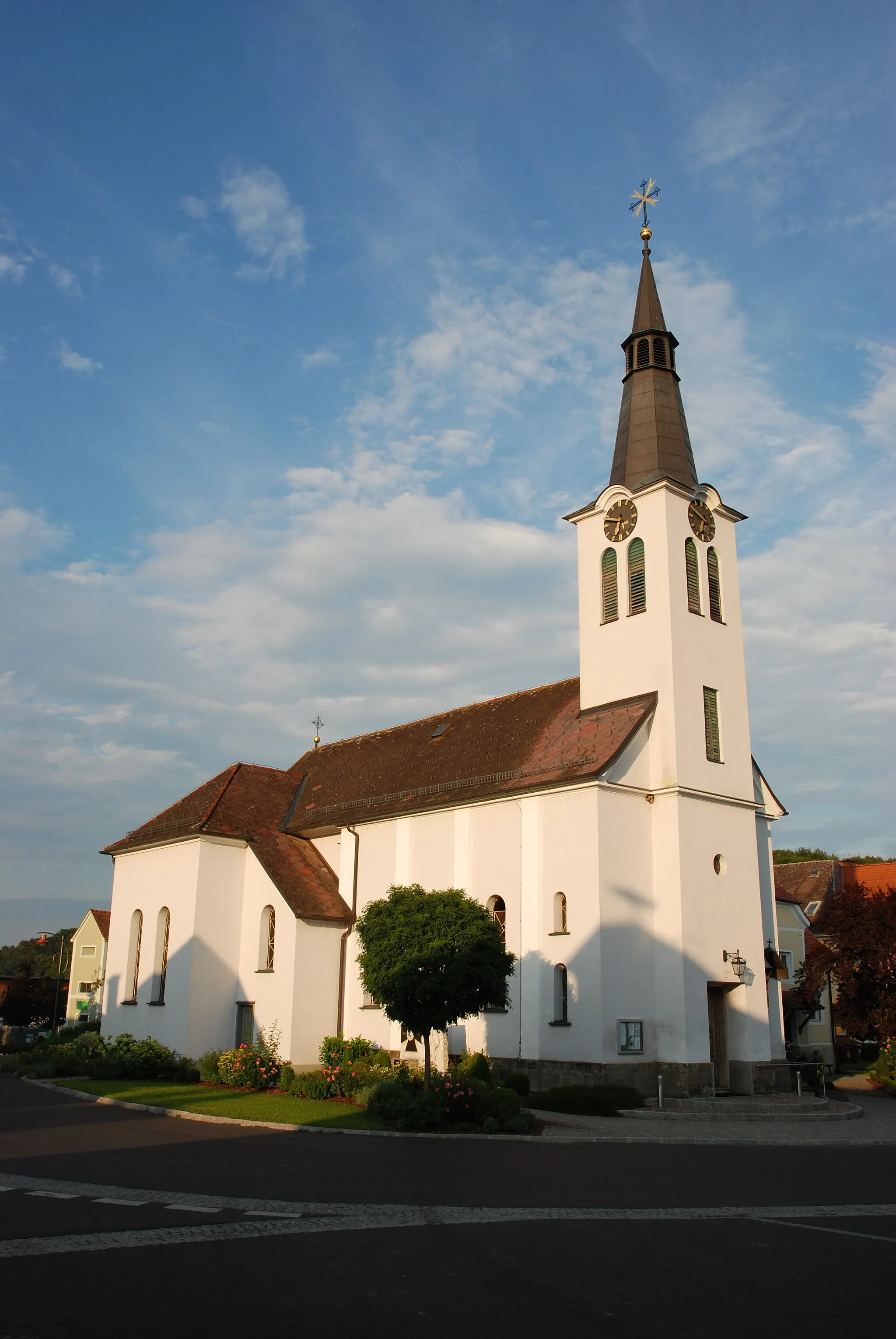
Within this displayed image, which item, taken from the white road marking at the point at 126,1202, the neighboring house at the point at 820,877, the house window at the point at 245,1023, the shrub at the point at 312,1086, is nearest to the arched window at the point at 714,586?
the shrub at the point at 312,1086

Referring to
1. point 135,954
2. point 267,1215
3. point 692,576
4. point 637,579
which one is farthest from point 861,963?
point 267,1215

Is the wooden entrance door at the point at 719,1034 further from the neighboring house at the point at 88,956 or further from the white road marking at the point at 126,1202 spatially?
the neighboring house at the point at 88,956

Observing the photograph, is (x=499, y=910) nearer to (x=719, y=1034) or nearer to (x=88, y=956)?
(x=719, y=1034)

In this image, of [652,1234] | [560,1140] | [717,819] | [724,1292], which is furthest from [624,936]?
[724,1292]

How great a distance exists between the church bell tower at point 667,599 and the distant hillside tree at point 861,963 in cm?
624

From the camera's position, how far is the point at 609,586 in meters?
30.2

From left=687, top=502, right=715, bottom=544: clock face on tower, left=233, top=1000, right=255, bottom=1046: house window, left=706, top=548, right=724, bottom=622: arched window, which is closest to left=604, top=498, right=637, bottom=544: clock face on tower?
left=687, top=502, right=715, bottom=544: clock face on tower

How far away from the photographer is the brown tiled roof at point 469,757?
27.4m

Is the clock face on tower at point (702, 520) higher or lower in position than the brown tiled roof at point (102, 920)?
higher

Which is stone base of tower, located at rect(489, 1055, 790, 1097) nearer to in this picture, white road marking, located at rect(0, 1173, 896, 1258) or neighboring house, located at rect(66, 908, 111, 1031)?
white road marking, located at rect(0, 1173, 896, 1258)

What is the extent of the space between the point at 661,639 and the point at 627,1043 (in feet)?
33.9

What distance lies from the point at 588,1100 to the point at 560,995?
302 cm

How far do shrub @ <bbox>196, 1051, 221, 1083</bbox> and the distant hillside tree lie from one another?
58.6 ft

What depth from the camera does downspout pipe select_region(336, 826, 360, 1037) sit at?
3038 centimetres
